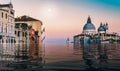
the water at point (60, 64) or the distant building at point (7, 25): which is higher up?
the distant building at point (7, 25)

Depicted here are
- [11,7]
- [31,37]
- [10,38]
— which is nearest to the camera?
[10,38]

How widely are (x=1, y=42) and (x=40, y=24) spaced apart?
230 ft

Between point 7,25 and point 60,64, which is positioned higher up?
point 7,25

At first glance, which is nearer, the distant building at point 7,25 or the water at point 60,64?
the water at point 60,64

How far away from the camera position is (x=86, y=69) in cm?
2036

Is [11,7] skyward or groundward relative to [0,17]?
skyward

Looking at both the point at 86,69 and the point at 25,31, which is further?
the point at 25,31

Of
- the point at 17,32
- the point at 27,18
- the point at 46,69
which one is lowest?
the point at 46,69

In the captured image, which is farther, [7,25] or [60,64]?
[7,25]

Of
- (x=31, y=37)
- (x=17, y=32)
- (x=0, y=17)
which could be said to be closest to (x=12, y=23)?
(x=17, y=32)

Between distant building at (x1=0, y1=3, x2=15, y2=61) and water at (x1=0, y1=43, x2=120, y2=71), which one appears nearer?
water at (x1=0, y1=43, x2=120, y2=71)

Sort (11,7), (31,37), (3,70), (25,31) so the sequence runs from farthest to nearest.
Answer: (31,37) < (25,31) < (11,7) < (3,70)

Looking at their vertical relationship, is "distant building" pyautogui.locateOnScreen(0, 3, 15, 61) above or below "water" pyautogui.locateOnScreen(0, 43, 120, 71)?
above

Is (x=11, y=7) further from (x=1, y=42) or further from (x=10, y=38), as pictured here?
(x=1, y=42)
